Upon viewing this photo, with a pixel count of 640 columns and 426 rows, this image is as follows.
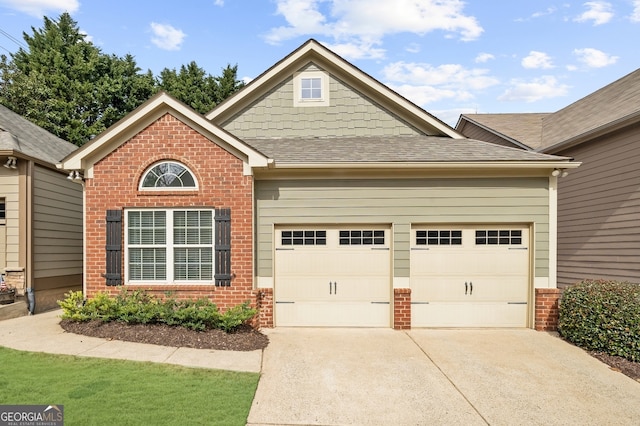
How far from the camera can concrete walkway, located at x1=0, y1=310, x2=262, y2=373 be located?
231 inches

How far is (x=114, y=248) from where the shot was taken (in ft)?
25.8

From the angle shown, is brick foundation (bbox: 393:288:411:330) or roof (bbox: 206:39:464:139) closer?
brick foundation (bbox: 393:288:411:330)

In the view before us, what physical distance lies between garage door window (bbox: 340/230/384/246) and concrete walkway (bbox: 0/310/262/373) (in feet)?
10.3

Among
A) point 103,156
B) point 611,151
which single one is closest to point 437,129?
point 611,151

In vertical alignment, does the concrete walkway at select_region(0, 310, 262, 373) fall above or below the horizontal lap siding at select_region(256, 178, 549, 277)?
below

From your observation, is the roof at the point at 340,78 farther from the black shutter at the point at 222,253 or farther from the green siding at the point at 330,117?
the black shutter at the point at 222,253

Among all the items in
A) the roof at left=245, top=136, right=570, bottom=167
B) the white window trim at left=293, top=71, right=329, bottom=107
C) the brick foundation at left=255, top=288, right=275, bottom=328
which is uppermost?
the white window trim at left=293, top=71, right=329, bottom=107

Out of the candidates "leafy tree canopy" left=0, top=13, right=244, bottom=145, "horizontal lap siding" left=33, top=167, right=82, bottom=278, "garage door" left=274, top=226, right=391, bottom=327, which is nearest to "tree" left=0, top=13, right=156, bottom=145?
"leafy tree canopy" left=0, top=13, right=244, bottom=145

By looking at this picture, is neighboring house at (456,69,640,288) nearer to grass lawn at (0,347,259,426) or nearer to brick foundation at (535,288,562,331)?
brick foundation at (535,288,562,331)

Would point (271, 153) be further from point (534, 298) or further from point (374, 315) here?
point (534, 298)

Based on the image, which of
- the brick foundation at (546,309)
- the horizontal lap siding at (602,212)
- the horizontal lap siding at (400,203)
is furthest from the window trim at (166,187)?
the horizontal lap siding at (602,212)

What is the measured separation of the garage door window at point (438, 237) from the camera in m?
8.48

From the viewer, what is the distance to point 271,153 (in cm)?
891

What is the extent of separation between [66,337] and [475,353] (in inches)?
296
